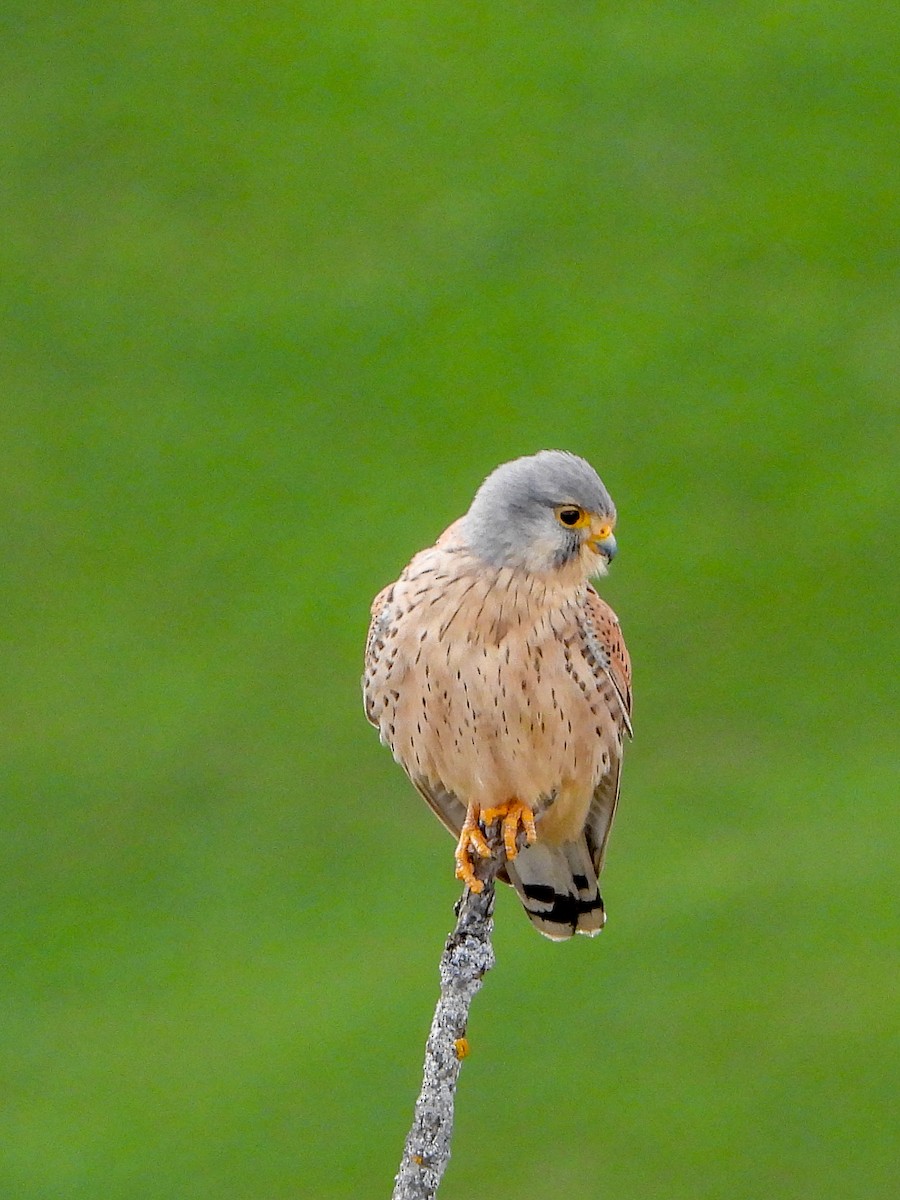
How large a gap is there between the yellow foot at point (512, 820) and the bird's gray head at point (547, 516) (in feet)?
1.58

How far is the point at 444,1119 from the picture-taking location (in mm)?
2393

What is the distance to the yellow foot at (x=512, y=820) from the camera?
10.3 ft

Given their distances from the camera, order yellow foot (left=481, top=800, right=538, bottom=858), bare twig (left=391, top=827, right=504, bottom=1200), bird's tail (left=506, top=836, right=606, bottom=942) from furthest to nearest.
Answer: bird's tail (left=506, top=836, right=606, bottom=942)
yellow foot (left=481, top=800, right=538, bottom=858)
bare twig (left=391, top=827, right=504, bottom=1200)

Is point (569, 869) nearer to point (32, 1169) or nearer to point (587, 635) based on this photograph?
point (587, 635)

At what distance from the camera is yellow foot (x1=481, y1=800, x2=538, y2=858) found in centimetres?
313

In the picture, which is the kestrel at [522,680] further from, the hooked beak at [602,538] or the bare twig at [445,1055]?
the bare twig at [445,1055]

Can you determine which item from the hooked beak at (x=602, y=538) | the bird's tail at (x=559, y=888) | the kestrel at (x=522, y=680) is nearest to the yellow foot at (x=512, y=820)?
the kestrel at (x=522, y=680)

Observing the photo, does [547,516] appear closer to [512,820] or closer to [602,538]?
[602,538]

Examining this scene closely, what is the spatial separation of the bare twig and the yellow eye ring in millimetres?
610

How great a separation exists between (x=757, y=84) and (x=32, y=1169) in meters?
5.84

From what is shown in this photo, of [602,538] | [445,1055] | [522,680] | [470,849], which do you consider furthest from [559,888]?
[445,1055]

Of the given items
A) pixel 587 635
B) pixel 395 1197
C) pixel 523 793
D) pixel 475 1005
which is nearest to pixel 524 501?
pixel 587 635

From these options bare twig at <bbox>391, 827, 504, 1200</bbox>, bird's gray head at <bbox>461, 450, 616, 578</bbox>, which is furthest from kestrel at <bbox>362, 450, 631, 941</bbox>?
bare twig at <bbox>391, 827, 504, 1200</bbox>

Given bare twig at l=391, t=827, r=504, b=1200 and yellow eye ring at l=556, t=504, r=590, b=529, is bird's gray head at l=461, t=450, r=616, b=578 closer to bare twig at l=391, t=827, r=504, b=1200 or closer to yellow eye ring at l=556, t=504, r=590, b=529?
yellow eye ring at l=556, t=504, r=590, b=529
